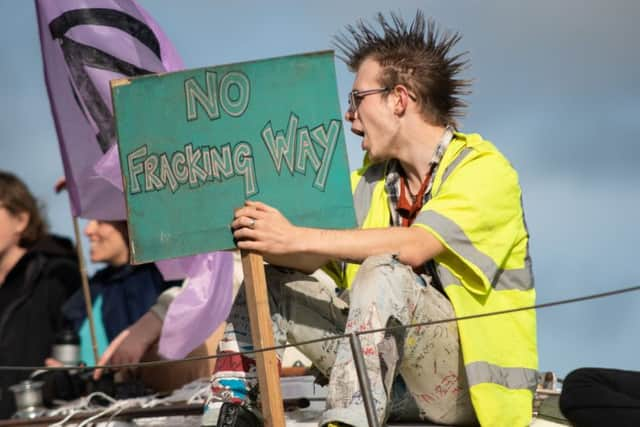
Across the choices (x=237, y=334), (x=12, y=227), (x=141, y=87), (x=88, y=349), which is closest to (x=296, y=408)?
(x=237, y=334)

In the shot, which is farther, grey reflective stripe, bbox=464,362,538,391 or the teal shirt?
the teal shirt

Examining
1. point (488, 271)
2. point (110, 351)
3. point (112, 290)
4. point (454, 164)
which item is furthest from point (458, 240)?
point (112, 290)

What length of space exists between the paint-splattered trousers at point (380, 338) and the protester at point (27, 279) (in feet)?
10.8

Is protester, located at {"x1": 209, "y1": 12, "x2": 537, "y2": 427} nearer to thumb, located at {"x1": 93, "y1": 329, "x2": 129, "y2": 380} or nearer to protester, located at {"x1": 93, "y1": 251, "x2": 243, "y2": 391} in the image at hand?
protester, located at {"x1": 93, "y1": 251, "x2": 243, "y2": 391}

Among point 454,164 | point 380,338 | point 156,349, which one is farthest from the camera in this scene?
point 156,349

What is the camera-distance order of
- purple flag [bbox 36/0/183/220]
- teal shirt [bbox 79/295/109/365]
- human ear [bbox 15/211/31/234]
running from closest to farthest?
1. purple flag [bbox 36/0/183/220]
2. teal shirt [bbox 79/295/109/365]
3. human ear [bbox 15/211/31/234]

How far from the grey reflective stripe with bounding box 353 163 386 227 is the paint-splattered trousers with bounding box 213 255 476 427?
37 centimetres

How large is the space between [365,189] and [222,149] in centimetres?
76

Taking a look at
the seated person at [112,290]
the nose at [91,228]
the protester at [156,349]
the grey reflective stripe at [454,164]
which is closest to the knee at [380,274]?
the grey reflective stripe at [454,164]

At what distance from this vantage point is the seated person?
6.50m

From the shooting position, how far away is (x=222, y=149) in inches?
150

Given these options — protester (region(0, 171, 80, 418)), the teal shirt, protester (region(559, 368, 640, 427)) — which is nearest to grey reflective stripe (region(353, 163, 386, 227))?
protester (region(559, 368, 640, 427))

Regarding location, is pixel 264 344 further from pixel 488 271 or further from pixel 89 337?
pixel 89 337

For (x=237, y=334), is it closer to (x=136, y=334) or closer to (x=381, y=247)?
(x=381, y=247)
